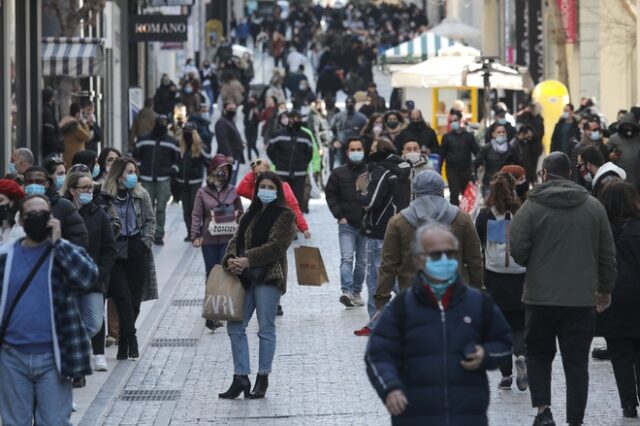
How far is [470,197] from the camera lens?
21.0 m

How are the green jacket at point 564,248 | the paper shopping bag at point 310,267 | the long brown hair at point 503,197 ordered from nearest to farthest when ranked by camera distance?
the green jacket at point 564,248
the long brown hair at point 503,197
the paper shopping bag at point 310,267

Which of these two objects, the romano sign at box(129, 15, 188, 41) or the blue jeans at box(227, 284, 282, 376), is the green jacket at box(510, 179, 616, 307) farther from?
the romano sign at box(129, 15, 188, 41)

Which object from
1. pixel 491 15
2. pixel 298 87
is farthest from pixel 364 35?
pixel 298 87

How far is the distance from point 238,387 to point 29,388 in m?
3.79

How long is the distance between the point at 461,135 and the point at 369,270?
Result: 976 centimetres

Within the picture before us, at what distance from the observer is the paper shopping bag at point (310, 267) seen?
49.6ft

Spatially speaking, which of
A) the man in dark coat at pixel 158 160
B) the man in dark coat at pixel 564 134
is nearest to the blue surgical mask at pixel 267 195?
the man in dark coat at pixel 158 160

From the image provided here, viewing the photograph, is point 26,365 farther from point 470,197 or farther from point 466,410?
point 470,197

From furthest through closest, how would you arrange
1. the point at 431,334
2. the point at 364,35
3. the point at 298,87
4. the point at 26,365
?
the point at 364,35 < the point at 298,87 < the point at 26,365 < the point at 431,334

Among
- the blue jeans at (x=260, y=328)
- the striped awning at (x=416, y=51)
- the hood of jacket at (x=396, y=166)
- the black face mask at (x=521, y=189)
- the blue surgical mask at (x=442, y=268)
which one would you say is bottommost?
the blue jeans at (x=260, y=328)

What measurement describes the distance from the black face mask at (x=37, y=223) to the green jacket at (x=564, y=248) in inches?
125

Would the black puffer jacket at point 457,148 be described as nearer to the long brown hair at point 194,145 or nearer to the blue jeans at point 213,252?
the long brown hair at point 194,145

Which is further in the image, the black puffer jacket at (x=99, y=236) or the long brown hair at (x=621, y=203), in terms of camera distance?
the black puffer jacket at (x=99, y=236)

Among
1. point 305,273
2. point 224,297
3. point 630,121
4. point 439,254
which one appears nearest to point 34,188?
point 224,297
